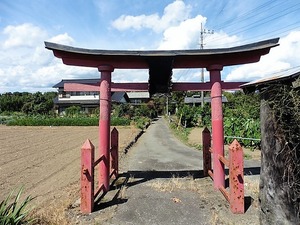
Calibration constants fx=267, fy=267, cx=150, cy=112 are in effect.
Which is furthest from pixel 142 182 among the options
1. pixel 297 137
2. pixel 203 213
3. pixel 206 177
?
pixel 297 137

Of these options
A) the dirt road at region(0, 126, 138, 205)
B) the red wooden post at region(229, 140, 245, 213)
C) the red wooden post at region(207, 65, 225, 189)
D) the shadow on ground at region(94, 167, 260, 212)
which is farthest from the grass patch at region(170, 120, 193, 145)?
the red wooden post at region(229, 140, 245, 213)

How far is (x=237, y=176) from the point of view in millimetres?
4133

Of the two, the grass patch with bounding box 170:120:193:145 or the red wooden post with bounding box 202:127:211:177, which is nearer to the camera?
the red wooden post with bounding box 202:127:211:177

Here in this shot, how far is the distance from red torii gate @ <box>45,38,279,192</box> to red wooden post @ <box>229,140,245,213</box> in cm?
118

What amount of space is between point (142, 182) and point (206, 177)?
1577 mm

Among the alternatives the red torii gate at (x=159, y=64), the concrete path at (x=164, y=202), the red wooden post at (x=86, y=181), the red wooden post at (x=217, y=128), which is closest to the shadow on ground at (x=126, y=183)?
the concrete path at (x=164, y=202)

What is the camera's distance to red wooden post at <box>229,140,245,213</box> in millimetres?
4129

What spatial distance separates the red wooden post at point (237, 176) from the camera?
4.13 meters

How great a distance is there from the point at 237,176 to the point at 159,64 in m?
2.68

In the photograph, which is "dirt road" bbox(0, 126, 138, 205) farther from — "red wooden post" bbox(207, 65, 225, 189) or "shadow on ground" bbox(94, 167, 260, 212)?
"red wooden post" bbox(207, 65, 225, 189)

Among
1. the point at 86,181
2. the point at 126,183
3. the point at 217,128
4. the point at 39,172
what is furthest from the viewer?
the point at 39,172

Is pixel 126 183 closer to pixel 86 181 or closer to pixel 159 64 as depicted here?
pixel 86 181

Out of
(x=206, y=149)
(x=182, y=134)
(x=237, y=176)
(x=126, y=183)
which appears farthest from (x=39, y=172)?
(x=182, y=134)

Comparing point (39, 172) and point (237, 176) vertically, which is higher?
point (237, 176)
